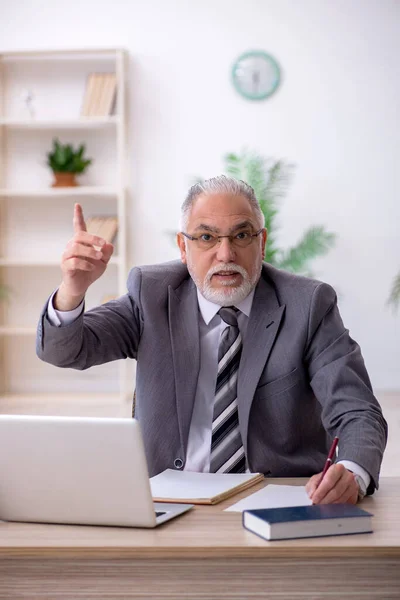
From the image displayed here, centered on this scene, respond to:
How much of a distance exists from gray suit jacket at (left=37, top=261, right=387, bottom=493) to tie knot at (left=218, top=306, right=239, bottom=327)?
2.3 inches

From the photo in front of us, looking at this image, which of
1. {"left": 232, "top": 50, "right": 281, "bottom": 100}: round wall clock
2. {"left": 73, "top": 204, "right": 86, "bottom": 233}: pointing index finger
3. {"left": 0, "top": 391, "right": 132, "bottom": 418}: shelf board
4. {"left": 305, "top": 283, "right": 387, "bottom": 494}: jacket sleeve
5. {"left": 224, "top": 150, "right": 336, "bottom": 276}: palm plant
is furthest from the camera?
{"left": 232, "top": 50, "right": 281, "bottom": 100}: round wall clock

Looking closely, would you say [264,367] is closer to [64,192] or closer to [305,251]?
[305,251]

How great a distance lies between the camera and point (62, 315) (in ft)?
5.93

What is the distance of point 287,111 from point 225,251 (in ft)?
14.4

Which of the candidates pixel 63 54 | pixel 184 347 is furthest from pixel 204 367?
pixel 63 54

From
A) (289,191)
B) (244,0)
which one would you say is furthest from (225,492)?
(244,0)

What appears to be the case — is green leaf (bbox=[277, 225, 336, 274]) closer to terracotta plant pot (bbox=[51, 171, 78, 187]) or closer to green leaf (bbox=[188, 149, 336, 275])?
green leaf (bbox=[188, 149, 336, 275])

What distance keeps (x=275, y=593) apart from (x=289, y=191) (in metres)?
5.07

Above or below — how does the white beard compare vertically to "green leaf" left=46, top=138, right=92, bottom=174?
below

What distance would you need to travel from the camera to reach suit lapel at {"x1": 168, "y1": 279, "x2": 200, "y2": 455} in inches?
73.6

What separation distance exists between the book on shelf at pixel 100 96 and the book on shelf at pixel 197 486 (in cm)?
452

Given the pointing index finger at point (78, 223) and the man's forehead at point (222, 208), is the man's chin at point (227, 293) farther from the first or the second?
the pointing index finger at point (78, 223)

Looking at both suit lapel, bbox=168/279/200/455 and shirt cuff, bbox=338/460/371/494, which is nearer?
shirt cuff, bbox=338/460/371/494

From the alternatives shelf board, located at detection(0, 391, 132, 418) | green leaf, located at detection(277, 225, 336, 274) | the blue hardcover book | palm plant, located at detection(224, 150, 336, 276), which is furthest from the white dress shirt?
green leaf, located at detection(277, 225, 336, 274)
